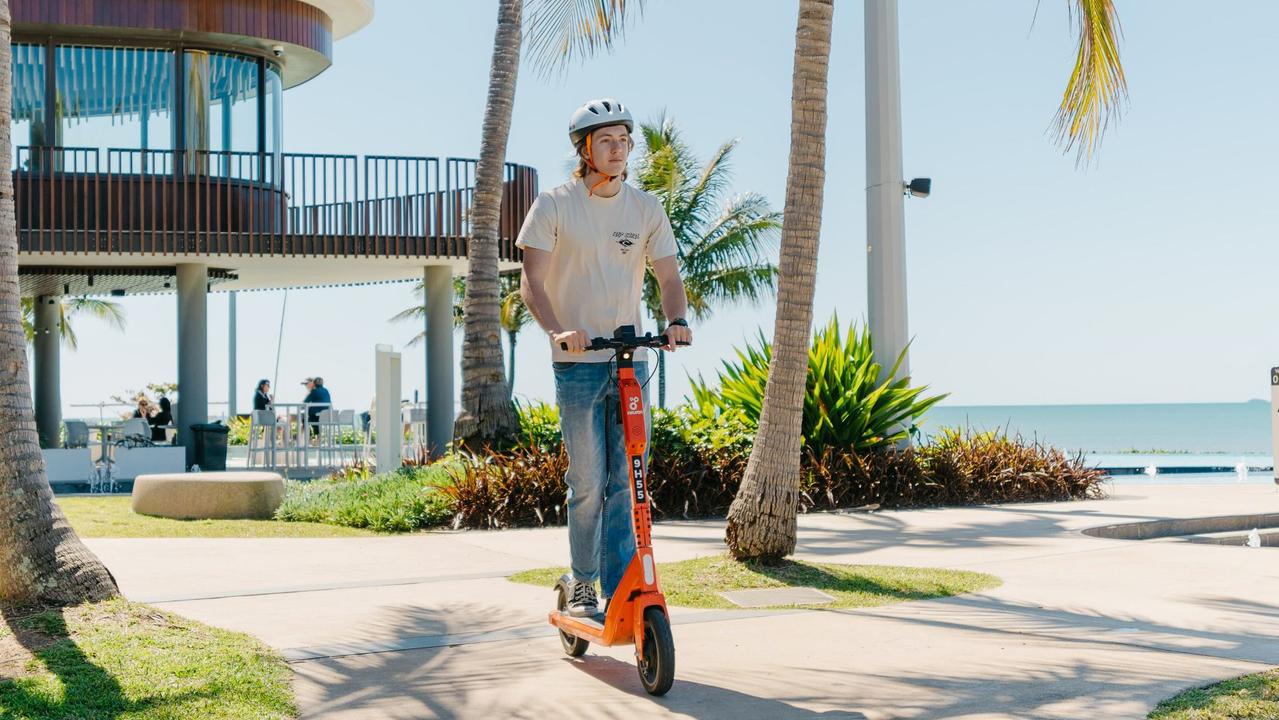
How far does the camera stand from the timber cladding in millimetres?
19062

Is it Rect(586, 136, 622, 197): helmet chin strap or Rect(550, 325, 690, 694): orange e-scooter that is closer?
Rect(550, 325, 690, 694): orange e-scooter

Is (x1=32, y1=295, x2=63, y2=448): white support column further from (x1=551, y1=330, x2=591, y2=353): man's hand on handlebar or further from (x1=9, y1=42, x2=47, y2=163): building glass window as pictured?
(x1=551, y1=330, x2=591, y2=353): man's hand on handlebar

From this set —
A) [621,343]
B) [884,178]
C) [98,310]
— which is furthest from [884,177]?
[98,310]

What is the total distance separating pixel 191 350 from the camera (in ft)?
65.0

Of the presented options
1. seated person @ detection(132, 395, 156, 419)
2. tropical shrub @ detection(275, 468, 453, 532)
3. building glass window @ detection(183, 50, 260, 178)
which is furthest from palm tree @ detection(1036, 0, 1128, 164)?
seated person @ detection(132, 395, 156, 419)

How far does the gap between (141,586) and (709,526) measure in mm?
4627

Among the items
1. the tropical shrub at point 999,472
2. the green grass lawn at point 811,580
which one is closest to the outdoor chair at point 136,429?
the tropical shrub at point 999,472

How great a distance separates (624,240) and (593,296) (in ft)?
0.81

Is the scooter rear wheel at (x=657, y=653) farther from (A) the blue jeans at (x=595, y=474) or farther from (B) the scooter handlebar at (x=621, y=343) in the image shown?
(B) the scooter handlebar at (x=621, y=343)

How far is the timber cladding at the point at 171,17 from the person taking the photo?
1906 cm

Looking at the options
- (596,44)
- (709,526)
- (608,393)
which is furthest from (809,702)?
(596,44)

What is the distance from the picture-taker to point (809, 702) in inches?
168

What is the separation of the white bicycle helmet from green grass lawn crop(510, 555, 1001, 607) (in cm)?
253

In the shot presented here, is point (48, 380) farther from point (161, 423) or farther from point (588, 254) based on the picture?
point (588, 254)
